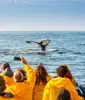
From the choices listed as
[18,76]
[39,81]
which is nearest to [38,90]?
[39,81]

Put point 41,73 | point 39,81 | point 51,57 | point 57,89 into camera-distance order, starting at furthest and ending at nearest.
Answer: point 51,57, point 39,81, point 41,73, point 57,89

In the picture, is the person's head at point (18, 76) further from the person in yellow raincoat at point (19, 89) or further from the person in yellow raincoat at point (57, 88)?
the person in yellow raincoat at point (57, 88)

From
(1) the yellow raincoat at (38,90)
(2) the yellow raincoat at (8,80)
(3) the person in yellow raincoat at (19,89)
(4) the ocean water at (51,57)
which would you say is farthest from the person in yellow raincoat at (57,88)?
(4) the ocean water at (51,57)

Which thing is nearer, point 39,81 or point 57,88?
point 57,88

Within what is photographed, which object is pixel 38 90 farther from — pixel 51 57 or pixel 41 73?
pixel 51 57

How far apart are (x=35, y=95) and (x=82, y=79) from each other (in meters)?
16.5

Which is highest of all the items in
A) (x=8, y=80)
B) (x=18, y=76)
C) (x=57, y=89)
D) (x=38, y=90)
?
(x=18, y=76)

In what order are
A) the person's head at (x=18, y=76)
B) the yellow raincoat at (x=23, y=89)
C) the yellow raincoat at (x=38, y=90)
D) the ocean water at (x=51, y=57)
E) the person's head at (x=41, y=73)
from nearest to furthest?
the person's head at (x=18, y=76) < the yellow raincoat at (x=23, y=89) < the person's head at (x=41, y=73) < the yellow raincoat at (x=38, y=90) < the ocean water at (x=51, y=57)

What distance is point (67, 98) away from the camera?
823 centimetres

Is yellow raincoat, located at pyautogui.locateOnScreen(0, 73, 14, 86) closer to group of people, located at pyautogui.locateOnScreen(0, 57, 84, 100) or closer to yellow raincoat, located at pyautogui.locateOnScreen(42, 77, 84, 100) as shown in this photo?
group of people, located at pyautogui.locateOnScreen(0, 57, 84, 100)

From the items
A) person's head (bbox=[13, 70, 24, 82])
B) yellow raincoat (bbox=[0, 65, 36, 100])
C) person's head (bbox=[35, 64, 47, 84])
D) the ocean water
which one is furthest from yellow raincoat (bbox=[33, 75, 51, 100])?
the ocean water

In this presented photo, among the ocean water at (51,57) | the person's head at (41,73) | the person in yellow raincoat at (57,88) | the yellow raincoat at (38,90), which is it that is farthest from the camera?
the ocean water at (51,57)

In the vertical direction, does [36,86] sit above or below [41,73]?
below

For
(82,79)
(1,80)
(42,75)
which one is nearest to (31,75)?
(42,75)
